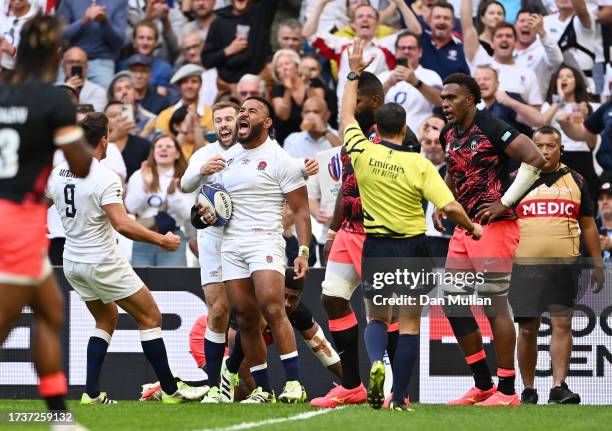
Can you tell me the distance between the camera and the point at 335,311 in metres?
10.7

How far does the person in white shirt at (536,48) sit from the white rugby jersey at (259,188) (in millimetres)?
6375

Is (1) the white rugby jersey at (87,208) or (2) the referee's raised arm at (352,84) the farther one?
(1) the white rugby jersey at (87,208)

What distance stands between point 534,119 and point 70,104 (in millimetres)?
9086

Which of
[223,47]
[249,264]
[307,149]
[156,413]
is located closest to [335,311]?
[249,264]

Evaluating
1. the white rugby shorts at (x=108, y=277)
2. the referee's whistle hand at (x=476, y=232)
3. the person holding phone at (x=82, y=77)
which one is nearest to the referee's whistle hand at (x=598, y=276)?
the referee's whistle hand at (x=476, y=232)

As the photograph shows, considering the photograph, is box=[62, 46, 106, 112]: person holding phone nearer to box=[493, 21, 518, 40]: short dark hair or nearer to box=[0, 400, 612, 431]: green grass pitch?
box=[493, 21, 518, 40]: short dark hair

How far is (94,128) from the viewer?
10547 mm

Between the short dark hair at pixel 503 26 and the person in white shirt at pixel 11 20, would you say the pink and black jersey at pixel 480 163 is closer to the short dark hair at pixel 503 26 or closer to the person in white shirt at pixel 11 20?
the short dark hair at pixel 503 26

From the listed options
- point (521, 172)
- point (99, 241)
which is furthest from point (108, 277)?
point (521, 172)

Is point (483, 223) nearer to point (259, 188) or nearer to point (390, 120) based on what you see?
point (390, 120)

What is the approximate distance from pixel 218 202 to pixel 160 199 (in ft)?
13.0

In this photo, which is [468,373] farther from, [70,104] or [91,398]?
[70,104]

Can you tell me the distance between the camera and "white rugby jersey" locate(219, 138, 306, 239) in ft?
35.1

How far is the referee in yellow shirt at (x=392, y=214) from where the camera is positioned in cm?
952
